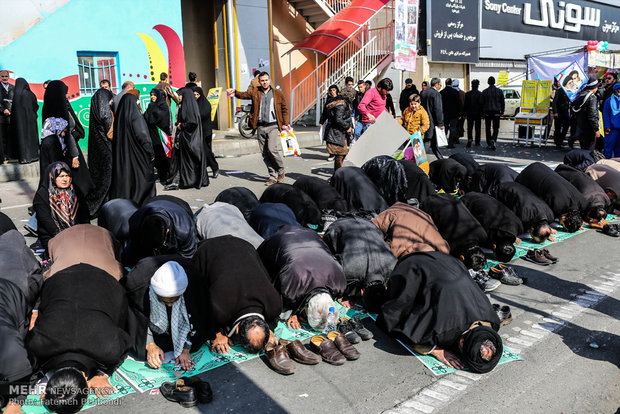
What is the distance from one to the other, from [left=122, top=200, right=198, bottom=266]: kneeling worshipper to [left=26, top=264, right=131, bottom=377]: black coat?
89cm

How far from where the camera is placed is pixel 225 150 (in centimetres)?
1170

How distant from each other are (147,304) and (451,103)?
10.6 meters

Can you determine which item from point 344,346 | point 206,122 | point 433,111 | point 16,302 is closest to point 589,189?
point 433,111

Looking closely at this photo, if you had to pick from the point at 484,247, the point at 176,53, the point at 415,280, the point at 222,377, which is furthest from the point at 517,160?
the point at 222,377

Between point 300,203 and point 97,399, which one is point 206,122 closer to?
point 300,203

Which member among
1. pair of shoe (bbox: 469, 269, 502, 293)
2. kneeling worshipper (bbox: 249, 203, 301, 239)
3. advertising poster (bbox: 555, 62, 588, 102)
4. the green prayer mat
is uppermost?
advertising poster (bbox: 555, 62, 588, 102)

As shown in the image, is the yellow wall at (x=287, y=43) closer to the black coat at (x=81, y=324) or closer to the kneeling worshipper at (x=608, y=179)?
the kneeling worshipper at (x=608, y=179)

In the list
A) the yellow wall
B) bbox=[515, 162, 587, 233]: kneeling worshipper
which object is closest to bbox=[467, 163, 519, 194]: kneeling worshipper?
bbox=[515, 162, 587, 233]: kneeling worshipper

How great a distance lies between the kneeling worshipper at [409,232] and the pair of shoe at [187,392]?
7.45 feet

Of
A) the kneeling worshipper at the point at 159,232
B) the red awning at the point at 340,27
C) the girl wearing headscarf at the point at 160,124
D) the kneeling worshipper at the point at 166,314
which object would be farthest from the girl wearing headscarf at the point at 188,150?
the red awning at the point at 340,27

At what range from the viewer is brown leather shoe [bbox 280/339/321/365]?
3572mm

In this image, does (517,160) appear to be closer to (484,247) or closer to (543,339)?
(484,247)

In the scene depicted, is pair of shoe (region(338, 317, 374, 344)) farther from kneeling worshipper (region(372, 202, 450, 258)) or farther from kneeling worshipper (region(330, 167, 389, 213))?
kneeling worshipper (region(330, 167, 389, 213))

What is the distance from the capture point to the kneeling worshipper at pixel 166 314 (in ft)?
11.5
